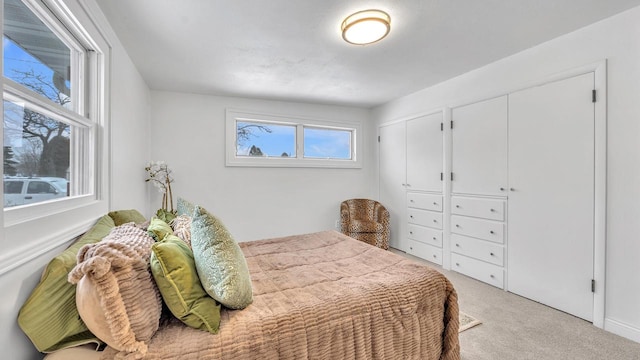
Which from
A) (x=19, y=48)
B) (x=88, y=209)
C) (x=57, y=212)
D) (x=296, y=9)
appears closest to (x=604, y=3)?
(x=296, y=9)

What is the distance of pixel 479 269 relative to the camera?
2941mm

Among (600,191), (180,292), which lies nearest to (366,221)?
(600,191)

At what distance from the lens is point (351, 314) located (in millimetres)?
1265

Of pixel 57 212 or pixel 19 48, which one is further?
pixel 57 212

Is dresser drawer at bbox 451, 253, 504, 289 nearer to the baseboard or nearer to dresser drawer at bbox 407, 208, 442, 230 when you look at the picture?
dresser drawer at bbox 407, 208, 442, 230

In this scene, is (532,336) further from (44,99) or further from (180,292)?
(44,99)

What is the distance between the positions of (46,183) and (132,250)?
30.7 inches

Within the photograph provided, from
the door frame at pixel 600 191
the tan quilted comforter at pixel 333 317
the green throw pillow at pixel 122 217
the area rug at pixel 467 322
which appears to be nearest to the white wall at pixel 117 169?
the green throw pillow at pixel 122 217

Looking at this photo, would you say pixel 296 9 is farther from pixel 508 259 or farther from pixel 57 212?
pixel 508 259

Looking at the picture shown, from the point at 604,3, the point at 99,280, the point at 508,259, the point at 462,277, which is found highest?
the point at 604,3

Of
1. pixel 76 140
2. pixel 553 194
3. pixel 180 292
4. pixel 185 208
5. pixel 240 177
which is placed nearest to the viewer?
pixel 180 292

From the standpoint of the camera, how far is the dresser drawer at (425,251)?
345 centimetres

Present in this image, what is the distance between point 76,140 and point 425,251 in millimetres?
3791

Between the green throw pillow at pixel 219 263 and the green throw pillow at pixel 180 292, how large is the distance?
59 millimetres
